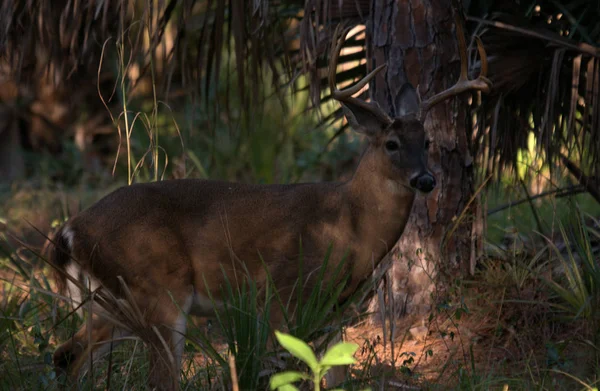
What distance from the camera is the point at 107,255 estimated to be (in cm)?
427

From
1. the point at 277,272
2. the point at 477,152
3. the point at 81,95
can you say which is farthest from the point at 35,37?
the point at 81,95

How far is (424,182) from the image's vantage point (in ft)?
14.0

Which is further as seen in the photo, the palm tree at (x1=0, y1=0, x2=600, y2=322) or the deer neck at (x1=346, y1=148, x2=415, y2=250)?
the palm tree at (x1=0, y1=0, x2=600, y2=322)

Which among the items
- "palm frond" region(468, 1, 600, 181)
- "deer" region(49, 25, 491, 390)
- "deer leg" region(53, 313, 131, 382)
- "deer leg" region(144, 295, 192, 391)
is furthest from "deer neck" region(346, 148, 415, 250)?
"deer leg" region(53, 313, 131, 382)

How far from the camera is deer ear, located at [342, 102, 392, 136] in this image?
456cm

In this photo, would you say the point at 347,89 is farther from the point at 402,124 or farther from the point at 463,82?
the point at 463,82

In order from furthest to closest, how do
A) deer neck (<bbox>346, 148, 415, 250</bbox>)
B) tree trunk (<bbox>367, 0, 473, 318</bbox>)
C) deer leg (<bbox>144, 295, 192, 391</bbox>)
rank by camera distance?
tree trunk (<bbox>367, 0, 473, 318</bbox>) < deer neck (<bbox>346, 148, 415, 250</bbox>) < deer leg (<bbox>144, 295, 192, 391</bbox>)

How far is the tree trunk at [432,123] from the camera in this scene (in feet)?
15.8

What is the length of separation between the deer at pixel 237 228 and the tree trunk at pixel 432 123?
28 centimetres

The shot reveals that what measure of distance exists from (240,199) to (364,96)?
153 cm

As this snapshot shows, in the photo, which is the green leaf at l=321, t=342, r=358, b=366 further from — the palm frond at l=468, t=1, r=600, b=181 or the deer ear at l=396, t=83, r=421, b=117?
the palm frond at l=468, t=1, r=600, b=181

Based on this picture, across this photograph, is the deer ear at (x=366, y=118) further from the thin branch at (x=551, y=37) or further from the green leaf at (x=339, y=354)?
the green leaf at (x=339, y=354)

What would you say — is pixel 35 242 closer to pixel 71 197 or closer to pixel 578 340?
pixel 71 197

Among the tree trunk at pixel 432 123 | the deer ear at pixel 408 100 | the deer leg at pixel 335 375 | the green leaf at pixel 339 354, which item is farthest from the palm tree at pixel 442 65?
the green leaf at pixel 339 354
